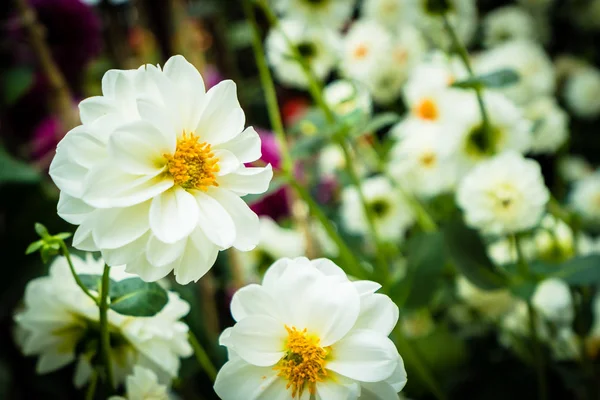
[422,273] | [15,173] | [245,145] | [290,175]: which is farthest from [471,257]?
[15,173]

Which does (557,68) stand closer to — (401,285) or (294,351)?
(401,285)

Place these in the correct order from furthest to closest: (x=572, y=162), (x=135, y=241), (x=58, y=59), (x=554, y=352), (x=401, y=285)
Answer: (x=572, y=162) → (x=58, y=59) → (x=554, y=352) → (x=401, y=285) → (x=135, y=241)

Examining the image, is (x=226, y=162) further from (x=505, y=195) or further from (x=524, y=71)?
(x=524, y=71)

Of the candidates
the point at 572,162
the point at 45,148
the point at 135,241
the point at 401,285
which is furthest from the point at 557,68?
the point at 135,241

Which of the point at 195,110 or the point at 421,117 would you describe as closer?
the point at 195,110

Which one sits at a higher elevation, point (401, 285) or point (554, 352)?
point (401, 285)

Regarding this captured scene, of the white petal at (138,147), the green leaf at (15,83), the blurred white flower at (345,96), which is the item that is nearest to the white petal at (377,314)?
the white petal at (138,147)

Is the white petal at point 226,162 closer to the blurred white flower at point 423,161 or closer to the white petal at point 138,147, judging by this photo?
the white petal at point 138,147
